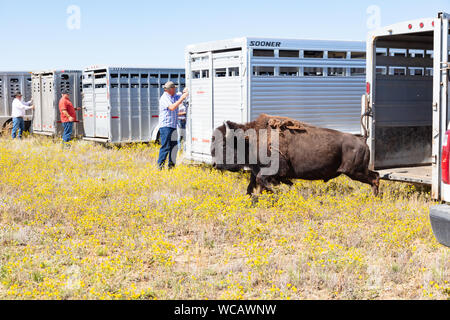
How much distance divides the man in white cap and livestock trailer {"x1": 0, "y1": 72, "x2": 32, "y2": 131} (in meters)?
1.19

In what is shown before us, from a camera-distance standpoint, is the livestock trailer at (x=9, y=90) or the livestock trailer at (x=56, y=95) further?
the livestock trailer at (x=9, y=90)

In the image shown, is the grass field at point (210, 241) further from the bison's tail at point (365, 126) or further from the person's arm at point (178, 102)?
the person's arm at point (178, 102)

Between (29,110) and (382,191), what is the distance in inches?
653

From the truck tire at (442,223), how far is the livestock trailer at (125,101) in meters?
13.4

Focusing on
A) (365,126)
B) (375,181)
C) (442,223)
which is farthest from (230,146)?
(442,223)

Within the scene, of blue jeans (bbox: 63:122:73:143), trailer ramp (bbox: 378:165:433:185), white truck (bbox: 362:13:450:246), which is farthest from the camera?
blue jeans (bbox: 63:122:73:143)

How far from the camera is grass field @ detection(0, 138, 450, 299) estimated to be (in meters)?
5.51

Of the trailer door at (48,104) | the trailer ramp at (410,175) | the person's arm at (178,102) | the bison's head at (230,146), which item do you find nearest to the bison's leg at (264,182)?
the bison's head at (230,146)

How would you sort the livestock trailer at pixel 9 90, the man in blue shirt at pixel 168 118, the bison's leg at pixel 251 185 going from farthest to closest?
the livestock trailer at pixel 9 90
the man in blue shirt at pixel 168 118
the bison's leg at pixel 251 185

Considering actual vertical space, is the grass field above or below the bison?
below

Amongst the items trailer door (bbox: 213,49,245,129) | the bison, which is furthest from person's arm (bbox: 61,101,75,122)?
the bison

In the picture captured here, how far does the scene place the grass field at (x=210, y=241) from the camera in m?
5.51

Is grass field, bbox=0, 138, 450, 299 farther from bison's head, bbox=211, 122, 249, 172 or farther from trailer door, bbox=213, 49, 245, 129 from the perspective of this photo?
trailer door, bbox=213, 49, 245, 129

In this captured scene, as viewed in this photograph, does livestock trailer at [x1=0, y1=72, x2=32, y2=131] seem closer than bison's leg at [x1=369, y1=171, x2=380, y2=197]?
No
